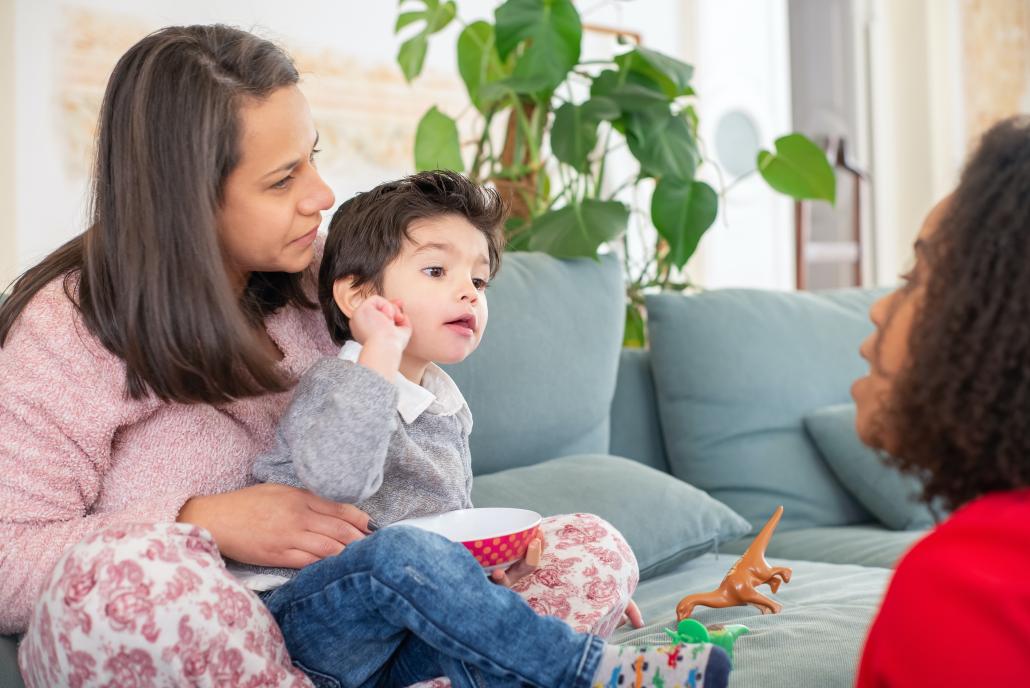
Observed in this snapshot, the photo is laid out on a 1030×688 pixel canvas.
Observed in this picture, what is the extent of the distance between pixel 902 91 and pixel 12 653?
193 inches

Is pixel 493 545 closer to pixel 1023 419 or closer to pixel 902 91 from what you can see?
pixel 1023 419

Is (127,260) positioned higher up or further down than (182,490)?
higher up

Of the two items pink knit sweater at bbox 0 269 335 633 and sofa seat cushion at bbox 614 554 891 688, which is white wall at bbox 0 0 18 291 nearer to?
pink knit sweater at bbox 0 269 335 633

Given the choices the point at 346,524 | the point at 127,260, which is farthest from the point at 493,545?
the point at 127,260

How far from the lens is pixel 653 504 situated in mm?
1784

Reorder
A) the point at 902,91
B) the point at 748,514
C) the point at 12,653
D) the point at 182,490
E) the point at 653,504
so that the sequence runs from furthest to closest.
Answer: the point at 902,91 → the point at 748,514 → the point at 653,504 → the point at 182,490 → the point at 12,653

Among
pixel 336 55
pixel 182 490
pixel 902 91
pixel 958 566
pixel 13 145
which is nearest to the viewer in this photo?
pixel 958 566

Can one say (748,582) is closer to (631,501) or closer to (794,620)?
(794,620)

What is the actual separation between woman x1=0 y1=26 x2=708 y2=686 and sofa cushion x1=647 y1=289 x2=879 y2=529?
0.91 meters

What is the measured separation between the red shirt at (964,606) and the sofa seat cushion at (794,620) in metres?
0.46

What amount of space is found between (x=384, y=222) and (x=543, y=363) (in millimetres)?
656

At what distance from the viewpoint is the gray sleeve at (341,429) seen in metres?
1.07

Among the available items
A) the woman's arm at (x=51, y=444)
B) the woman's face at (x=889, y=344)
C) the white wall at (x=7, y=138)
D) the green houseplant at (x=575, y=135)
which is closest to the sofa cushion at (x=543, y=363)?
the green houseplant at (x=575, y=135)

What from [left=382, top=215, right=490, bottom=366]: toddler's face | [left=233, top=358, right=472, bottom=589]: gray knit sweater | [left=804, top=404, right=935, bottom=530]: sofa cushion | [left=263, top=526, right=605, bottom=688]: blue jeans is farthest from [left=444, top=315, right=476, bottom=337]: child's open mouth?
[left=804, top=404, right=935, bottom=530]: sofa cushion
